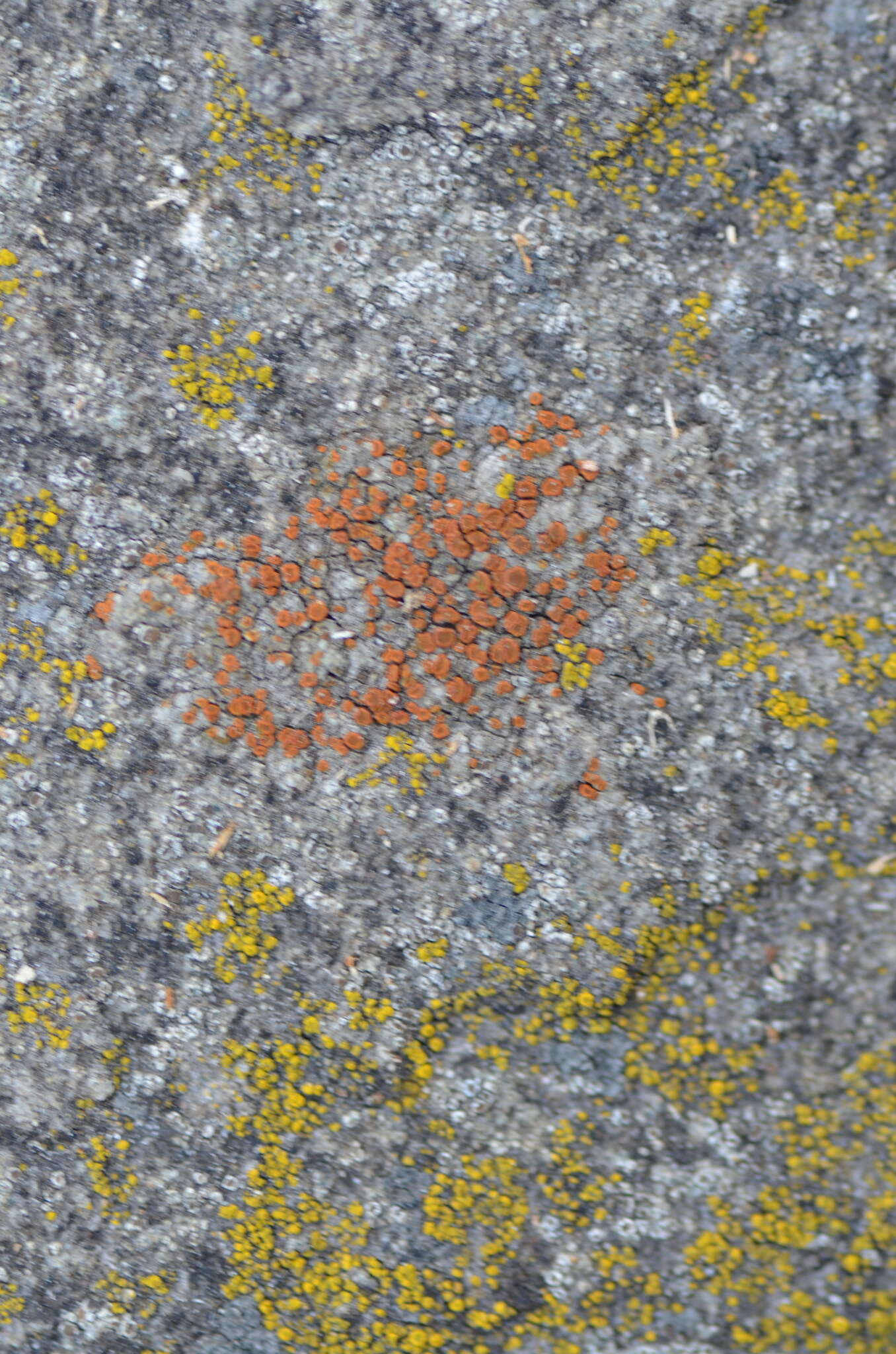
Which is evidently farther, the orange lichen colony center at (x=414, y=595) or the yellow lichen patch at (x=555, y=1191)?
the orange lichen colony center at (x=414, y=595)

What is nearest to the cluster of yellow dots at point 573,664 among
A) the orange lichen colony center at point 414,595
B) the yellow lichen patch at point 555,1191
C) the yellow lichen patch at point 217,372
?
the orange lichen colony center at point 414,595

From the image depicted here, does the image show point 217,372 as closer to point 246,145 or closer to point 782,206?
point 246,145

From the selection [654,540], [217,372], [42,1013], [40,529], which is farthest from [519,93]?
[42,1013]

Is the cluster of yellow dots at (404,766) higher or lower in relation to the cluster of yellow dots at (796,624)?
lower

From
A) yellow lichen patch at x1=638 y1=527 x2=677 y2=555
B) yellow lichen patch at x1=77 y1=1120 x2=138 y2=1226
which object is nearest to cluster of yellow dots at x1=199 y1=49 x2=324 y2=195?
yellow lichen patch at x1=638 y1=527 x2=677 y2=555

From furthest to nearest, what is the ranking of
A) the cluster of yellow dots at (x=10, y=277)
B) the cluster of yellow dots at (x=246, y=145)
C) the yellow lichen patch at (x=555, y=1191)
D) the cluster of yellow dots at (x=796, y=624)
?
the cluster of yellow dots at (x=10, y=277) < the cluster of yellow dots at (x=246, y=145) < the cluster of yellow dots at (x=796, y=624) < the yellow lichen patch at (x=555, y=1191)

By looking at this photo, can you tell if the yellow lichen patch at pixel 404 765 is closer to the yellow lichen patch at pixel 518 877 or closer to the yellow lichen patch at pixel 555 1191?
the yellow lichen patch at pixel 518 877

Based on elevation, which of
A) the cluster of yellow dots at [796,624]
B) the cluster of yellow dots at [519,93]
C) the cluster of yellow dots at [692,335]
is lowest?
the cluster of yellow dots at [796,624]
